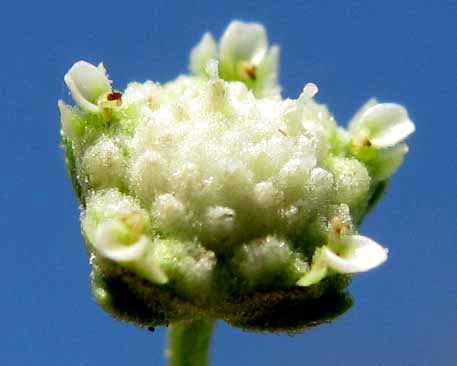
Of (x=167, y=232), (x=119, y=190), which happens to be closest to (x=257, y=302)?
(x=167, y=232)

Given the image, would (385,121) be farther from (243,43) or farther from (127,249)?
(127,249)

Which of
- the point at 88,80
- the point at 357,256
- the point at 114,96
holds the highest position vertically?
the point at 88,80

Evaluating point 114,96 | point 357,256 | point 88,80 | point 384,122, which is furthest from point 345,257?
point 88,80

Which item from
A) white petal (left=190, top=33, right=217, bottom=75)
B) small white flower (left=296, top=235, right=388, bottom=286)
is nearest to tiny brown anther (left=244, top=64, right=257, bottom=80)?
white petal (left=190, top=33, right=217, bottom=75)

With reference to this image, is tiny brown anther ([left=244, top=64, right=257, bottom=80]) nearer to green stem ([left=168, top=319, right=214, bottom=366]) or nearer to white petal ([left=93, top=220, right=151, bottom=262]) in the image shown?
green stem ([left=168, top=319, right=214, bottom=366])

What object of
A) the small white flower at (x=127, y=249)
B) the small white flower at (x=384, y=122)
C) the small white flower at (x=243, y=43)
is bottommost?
the small white flower at (x=127, y=249)

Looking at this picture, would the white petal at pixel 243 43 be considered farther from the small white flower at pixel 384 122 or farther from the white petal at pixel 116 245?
the white petal at pixel 116 245

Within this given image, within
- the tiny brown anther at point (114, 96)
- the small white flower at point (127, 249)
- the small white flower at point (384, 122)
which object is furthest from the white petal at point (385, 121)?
the small white flower at point (127, 249)

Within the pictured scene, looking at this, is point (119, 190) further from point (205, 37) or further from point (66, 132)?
point (205, 37)
